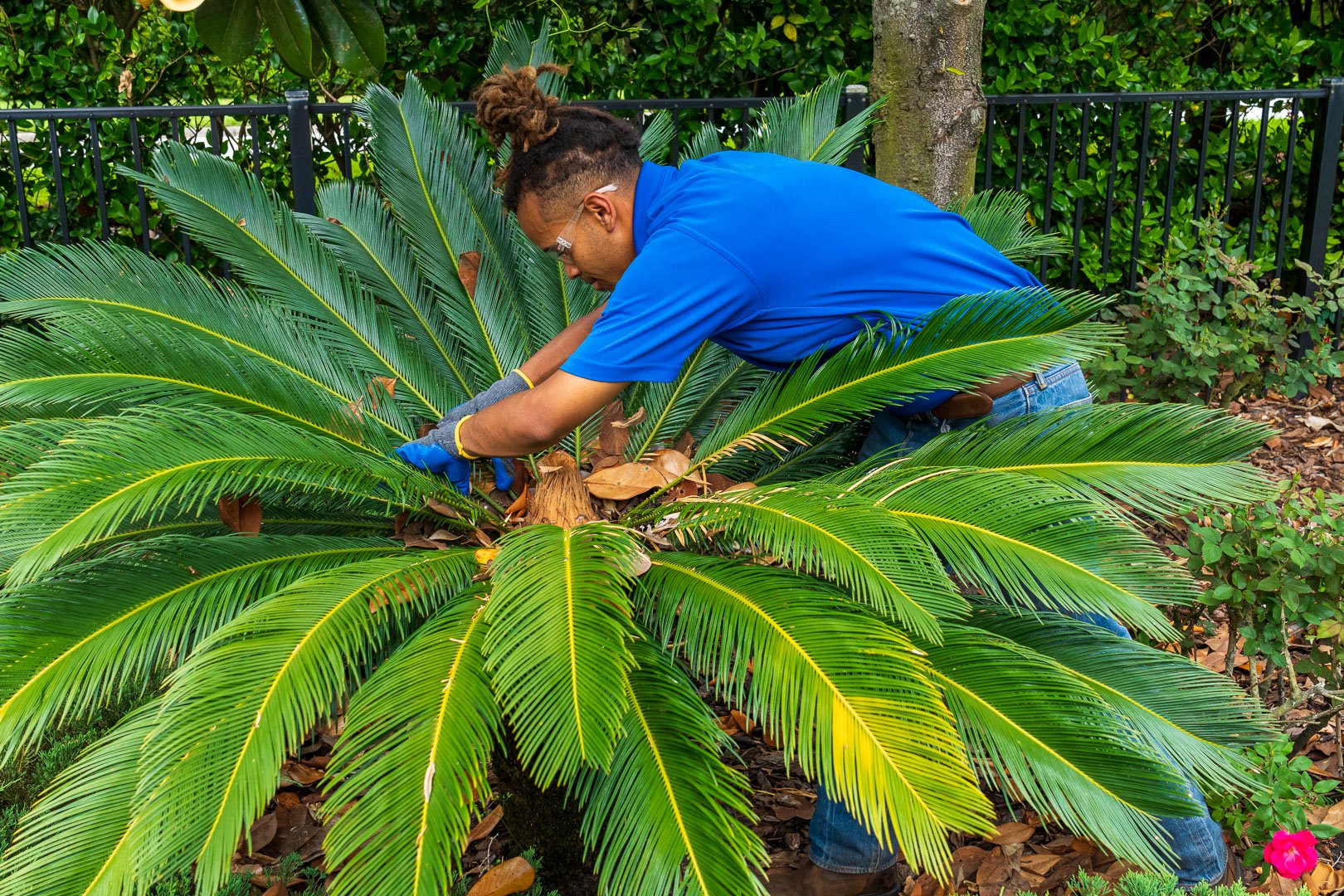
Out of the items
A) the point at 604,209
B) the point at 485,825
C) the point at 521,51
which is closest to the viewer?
the point at 604,209

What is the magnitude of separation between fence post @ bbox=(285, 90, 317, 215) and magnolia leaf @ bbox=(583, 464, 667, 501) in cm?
224

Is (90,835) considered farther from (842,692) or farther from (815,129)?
(815,129)

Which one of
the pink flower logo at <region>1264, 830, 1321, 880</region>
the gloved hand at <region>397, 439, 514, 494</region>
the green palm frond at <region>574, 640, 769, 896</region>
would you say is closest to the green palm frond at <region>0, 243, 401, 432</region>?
the gloved hand at <region>397, 439, 514, 494</region>

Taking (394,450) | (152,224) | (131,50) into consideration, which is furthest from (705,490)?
(131,50)

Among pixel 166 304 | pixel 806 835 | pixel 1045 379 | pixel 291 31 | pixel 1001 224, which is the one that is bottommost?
pixel 806 835

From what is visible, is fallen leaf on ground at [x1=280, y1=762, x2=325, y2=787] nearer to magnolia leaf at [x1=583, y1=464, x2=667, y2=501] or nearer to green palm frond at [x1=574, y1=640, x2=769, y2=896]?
magnolia leaf at [x1=583, y1=464, x2=667, y2=501]

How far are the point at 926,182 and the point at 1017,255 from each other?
64 centimetres

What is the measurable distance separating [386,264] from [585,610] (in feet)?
6.11

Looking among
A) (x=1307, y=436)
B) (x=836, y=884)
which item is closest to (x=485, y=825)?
(x=836, y=884)

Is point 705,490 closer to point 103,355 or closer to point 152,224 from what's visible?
point 103,355

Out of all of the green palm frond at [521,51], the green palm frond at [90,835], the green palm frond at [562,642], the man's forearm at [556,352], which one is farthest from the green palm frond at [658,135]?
the green palm frond at [90,835]

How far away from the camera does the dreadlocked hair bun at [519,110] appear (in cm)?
229

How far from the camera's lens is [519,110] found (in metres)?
2.29

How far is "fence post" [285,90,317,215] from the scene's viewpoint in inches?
174
